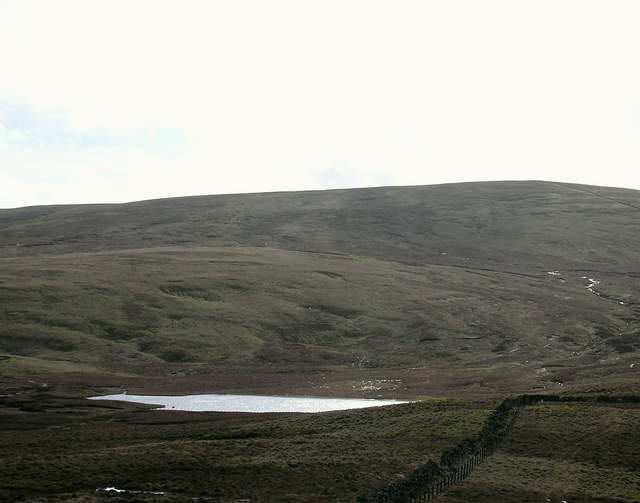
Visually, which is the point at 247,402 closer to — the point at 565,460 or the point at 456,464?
the point at 456,464

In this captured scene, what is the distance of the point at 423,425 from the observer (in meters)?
63.2

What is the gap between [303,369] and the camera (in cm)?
11881

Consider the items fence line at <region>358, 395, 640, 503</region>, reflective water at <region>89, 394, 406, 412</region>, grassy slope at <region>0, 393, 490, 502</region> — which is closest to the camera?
fence line at <region>358, 395, 640, 503</region>

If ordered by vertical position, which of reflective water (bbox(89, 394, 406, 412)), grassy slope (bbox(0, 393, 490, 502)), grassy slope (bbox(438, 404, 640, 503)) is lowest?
reflective water (bbox(89, 394, 406, 412))

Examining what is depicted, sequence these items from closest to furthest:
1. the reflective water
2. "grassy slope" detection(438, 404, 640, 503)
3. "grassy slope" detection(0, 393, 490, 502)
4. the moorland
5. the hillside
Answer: "grassy slope" detection(0, 393, 490, 502), "grassy slope" detection(438, 404, 640, 503), the moorland, the reflective water, the hillside

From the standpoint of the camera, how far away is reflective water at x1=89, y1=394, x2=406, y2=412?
8531cm

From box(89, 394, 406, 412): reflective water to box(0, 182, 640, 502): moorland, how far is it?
4.27m

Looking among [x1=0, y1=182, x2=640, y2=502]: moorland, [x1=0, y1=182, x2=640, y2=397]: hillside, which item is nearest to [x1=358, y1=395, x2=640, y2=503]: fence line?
[x1=0, y1=182, x2=640, y2=502]: moorland

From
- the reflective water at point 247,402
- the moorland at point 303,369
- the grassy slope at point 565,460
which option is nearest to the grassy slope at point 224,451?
the moorland at point 303,369

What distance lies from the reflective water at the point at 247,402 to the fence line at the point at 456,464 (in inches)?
832

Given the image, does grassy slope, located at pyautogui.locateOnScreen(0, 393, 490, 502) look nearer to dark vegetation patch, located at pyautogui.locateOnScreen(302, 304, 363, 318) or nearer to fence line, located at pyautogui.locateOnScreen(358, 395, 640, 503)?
fence line, located at pyautogui.locateOnScreen(358, 395, 640, 503)

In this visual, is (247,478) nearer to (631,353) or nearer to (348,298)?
(631,353)

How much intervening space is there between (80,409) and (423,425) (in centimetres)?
3612

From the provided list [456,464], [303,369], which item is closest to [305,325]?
[303,369]
